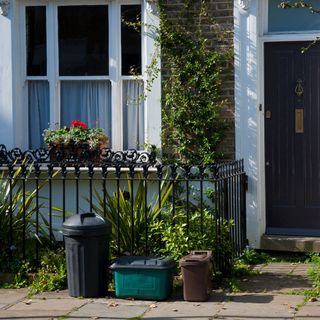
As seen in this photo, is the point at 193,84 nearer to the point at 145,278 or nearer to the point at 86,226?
the point at 86,226

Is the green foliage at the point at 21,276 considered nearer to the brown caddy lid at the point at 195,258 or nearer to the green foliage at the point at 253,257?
the brown caddy lid at the point at 195,258

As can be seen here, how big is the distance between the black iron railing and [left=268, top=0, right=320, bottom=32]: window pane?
1.88m

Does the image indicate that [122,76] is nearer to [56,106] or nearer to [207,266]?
[56,106]

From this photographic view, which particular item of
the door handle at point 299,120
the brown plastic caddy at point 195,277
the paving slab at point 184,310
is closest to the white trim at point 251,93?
the door handle at point 299,120

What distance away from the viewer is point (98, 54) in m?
11.4

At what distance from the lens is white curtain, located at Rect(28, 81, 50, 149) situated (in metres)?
11.6

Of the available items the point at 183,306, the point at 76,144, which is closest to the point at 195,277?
the point at 183,306

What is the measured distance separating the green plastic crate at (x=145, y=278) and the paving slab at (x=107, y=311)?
0.75 ft

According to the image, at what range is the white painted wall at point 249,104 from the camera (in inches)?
418

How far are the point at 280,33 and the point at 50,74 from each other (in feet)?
10.4

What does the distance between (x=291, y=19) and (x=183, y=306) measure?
4356mm

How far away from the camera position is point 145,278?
855 cm

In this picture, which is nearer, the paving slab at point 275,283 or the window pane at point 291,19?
the paving slab at point 275,283

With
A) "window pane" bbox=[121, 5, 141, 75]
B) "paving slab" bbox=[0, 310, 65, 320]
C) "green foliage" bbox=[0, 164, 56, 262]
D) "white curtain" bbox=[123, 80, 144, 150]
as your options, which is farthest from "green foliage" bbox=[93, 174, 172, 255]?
"window pane" bbox=[121, 5, 141, 75]
